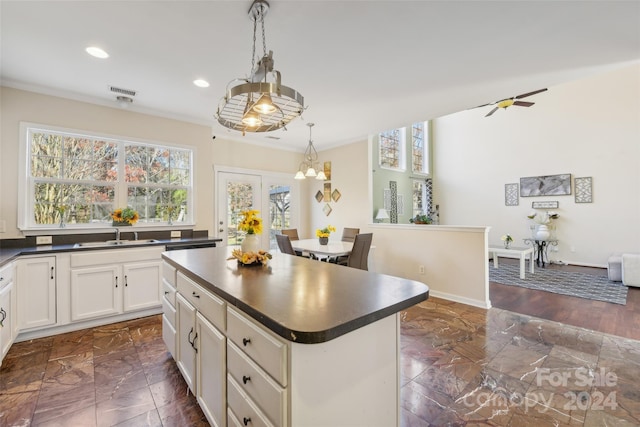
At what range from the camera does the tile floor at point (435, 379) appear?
1.72m

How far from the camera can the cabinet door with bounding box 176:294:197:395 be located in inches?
68.2

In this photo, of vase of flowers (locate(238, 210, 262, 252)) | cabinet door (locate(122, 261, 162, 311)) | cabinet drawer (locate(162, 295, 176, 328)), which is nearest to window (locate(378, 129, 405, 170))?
vase of flowers (locate(238, 210, 262, 252))

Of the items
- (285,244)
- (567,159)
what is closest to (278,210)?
(285,244)

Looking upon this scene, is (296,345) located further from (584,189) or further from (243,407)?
(584,189)

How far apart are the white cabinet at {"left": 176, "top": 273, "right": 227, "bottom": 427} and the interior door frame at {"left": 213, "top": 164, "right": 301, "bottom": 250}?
2896 mm

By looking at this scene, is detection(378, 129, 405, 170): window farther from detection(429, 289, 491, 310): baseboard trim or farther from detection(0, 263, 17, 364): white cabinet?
detection(0, 263, 17, 364): white cabinet

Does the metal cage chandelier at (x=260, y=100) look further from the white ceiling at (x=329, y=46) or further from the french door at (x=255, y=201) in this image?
the french door at (x=255, y=201)

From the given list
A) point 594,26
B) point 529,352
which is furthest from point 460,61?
point 529,352

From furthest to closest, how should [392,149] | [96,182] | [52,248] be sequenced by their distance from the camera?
[392,149], [96,182], [52,248]

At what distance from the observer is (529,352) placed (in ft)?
8.04

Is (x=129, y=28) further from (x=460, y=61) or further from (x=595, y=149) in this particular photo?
(x=595, y=149)

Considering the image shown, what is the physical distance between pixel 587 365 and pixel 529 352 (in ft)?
1.23

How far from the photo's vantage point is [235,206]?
4988 mm

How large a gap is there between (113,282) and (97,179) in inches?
53.9
